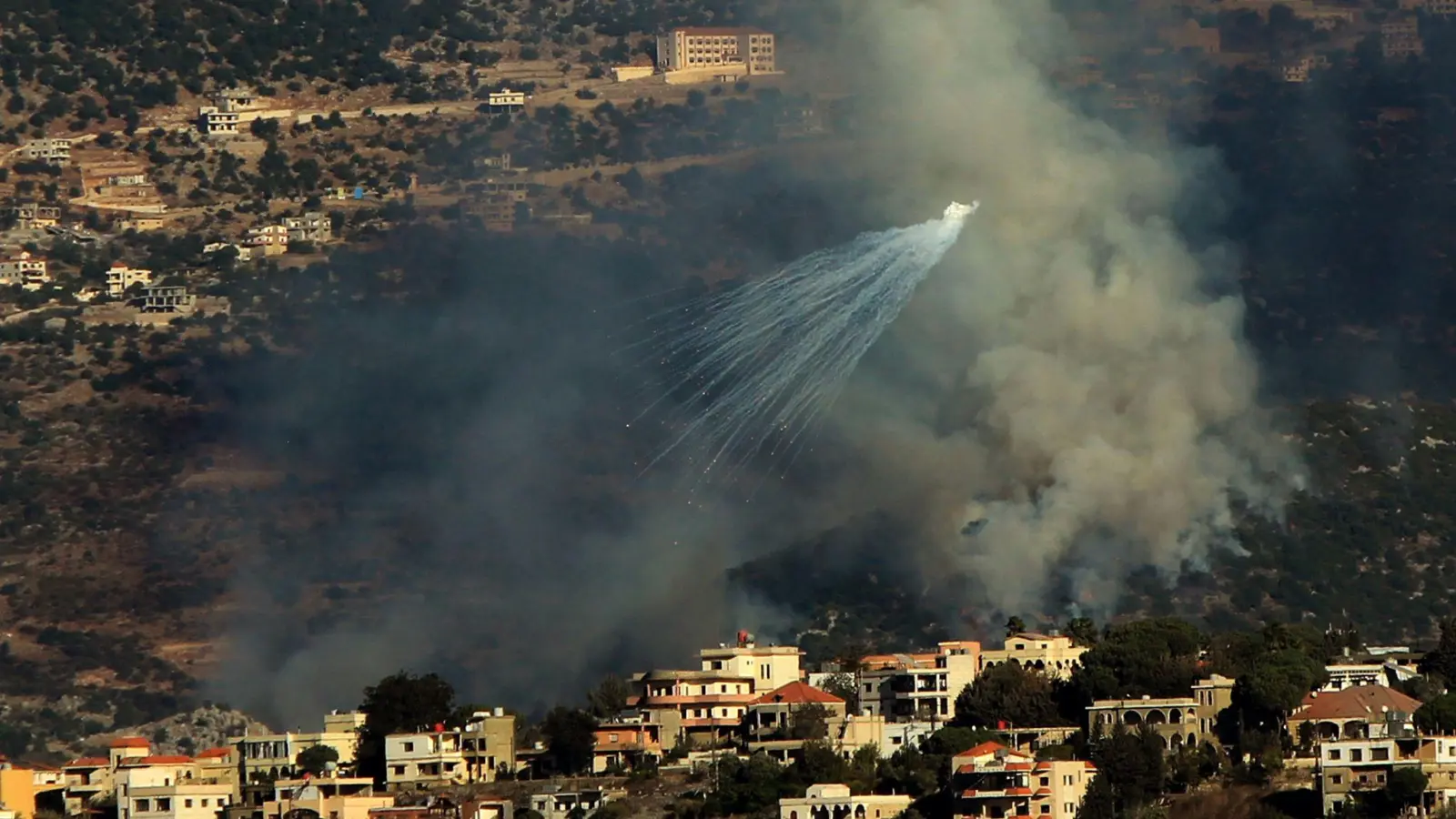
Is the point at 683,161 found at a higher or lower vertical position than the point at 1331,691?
higher

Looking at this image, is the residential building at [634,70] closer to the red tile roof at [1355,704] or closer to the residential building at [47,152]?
the residential building at [47,152]

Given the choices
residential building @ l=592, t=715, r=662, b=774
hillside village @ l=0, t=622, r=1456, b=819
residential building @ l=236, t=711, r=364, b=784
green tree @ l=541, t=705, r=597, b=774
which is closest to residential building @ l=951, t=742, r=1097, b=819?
hillside village @ l=0, t=622, r=1456, b=819

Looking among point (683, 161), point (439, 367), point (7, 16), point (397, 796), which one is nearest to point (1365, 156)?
point (683, 161)

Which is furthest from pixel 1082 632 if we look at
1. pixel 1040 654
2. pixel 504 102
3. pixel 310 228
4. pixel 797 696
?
pixel 504 102

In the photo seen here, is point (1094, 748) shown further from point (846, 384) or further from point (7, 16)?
point (7, 16)

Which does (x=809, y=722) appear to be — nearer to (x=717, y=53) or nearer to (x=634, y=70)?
(x=717, y=53)

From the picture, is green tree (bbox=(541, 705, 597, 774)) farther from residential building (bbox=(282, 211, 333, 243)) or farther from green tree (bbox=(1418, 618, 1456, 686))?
residential building (bbox=(282, 211, 333, 243))
